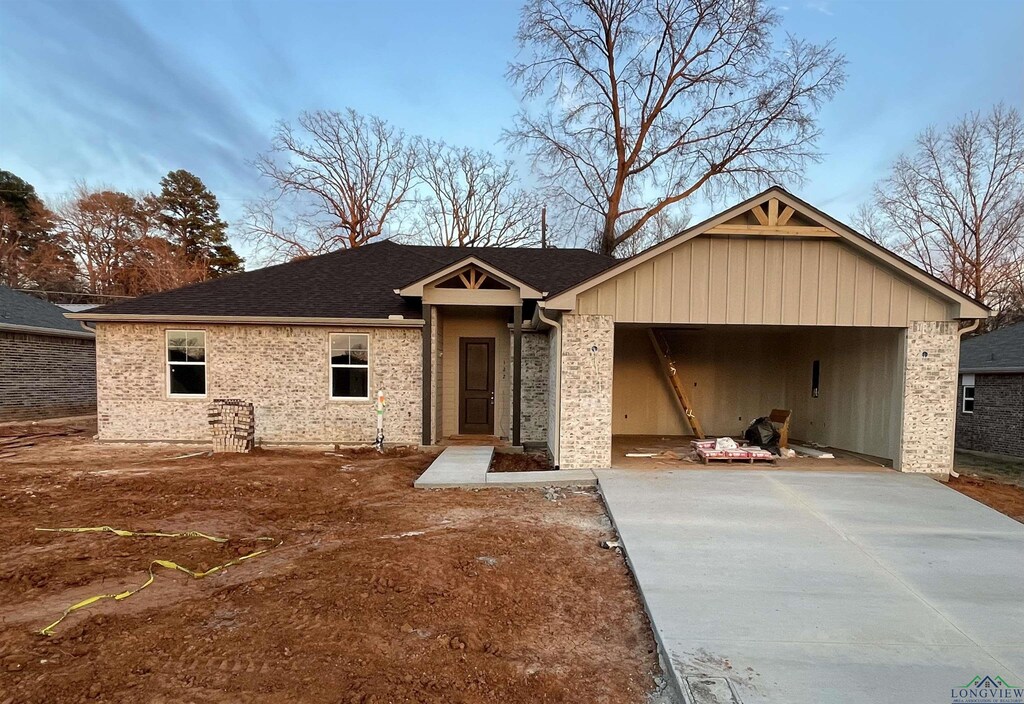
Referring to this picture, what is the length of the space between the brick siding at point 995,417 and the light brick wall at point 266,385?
13.5 meters

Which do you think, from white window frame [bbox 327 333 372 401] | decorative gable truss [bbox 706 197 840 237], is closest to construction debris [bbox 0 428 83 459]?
white window frame [bbox 327 333 372 401]

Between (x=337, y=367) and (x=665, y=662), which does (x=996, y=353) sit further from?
(x=337, y=367)

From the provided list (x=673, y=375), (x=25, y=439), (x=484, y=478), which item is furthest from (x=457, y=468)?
(x=25, y=439)

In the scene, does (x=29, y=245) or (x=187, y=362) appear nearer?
(x=187, y=362)

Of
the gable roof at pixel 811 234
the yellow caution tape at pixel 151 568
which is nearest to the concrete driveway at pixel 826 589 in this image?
the gable roof at pixel 811 234

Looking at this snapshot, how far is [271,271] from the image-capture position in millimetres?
12727

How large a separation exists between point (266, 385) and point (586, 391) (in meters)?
7.09

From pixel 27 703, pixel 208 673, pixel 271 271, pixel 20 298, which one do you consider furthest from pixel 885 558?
pixel 20 298

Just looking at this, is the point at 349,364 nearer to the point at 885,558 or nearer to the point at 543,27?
the point at 885,558

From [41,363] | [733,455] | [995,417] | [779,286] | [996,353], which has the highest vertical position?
[779,286]

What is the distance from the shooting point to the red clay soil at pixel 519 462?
872 centimetres

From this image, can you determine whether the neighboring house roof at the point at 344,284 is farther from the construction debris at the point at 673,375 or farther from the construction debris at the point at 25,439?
the construction debris at the point at 25,439

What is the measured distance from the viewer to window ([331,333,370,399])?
10491 mm

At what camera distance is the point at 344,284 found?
12008 millimetres
